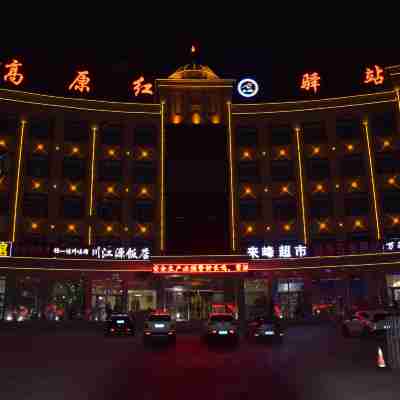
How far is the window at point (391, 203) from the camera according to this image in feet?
148

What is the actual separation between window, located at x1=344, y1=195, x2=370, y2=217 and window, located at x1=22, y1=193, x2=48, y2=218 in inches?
1140

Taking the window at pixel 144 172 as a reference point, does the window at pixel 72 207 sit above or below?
below

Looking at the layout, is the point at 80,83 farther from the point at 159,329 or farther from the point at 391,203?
the point at 391,203

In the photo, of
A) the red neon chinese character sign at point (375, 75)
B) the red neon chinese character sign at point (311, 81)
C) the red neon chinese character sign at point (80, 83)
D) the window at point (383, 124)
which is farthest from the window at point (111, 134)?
the window at point (383, 124)

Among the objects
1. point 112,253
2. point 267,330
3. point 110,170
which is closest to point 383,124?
point 110,170

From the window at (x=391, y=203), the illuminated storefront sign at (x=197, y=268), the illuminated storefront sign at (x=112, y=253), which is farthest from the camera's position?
the window at (x=391, y=203)

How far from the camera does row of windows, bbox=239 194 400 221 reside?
45.5 m

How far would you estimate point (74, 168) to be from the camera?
47.6 metres

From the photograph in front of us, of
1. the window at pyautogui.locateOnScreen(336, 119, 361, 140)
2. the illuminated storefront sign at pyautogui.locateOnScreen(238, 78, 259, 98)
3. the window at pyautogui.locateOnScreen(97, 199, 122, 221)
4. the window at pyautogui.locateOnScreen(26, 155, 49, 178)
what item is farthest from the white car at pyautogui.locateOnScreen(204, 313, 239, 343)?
the illuminated storefront sign at pyautogui.locateOnScreen(238, 78, 259, 98)

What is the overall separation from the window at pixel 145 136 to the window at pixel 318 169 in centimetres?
1577

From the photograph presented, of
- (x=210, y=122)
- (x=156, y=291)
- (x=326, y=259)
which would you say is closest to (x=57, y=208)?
(x=156, y=291)

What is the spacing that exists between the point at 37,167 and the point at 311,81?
28606 mm

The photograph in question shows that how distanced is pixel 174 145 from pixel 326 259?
60.3ft

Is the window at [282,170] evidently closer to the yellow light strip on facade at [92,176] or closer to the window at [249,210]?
the window at [249,210]
